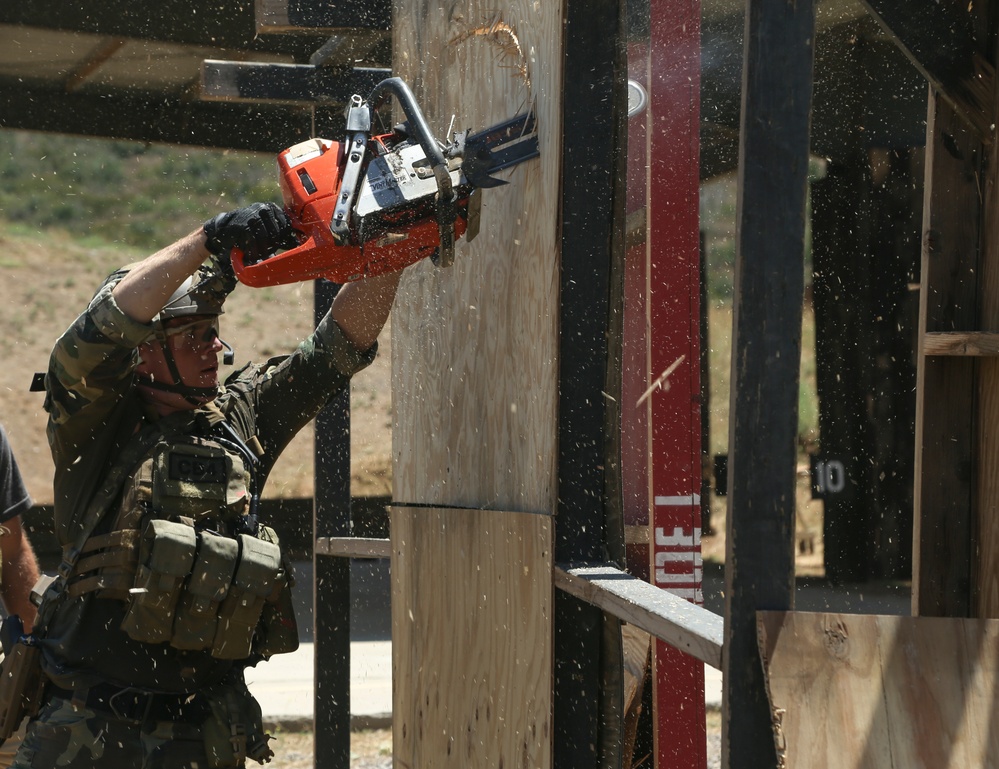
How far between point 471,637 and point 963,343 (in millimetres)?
1212

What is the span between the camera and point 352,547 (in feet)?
13.2

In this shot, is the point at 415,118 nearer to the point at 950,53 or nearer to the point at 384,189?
the point at 384,189

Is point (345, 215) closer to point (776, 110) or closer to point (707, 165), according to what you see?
point (776, 110)

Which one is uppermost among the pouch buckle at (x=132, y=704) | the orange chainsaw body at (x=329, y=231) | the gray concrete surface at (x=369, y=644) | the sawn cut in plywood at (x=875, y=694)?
the orange chainsaw body at (x=329, y=231)

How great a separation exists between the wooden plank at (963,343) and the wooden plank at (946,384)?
2.5 inches

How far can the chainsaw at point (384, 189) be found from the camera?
2279 mm

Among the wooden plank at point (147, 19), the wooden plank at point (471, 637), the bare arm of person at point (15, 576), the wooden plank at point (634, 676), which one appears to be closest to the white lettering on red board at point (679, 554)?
the wooden plank at point (634, 676)

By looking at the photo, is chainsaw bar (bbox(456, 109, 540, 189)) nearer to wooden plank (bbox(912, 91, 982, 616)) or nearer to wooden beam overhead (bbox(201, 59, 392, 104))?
wooden plank (bbox(912, 91, 982, 616))

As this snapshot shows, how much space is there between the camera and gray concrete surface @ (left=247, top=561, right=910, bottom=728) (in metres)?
5.97

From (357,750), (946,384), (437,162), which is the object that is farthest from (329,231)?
(357,750)

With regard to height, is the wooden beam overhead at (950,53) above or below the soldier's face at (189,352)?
above

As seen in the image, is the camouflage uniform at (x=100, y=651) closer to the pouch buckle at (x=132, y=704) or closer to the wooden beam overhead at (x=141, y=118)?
the pouch buckle at (x=132, y=704)

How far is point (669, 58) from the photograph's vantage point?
3.67 metres

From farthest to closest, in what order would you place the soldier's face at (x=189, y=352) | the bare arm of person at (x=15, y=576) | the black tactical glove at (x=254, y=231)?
the bare arm of person at (x=15, y=576), the soldier's face at (x=189, y=352), the black tactical glove at (x=254, y=231)
